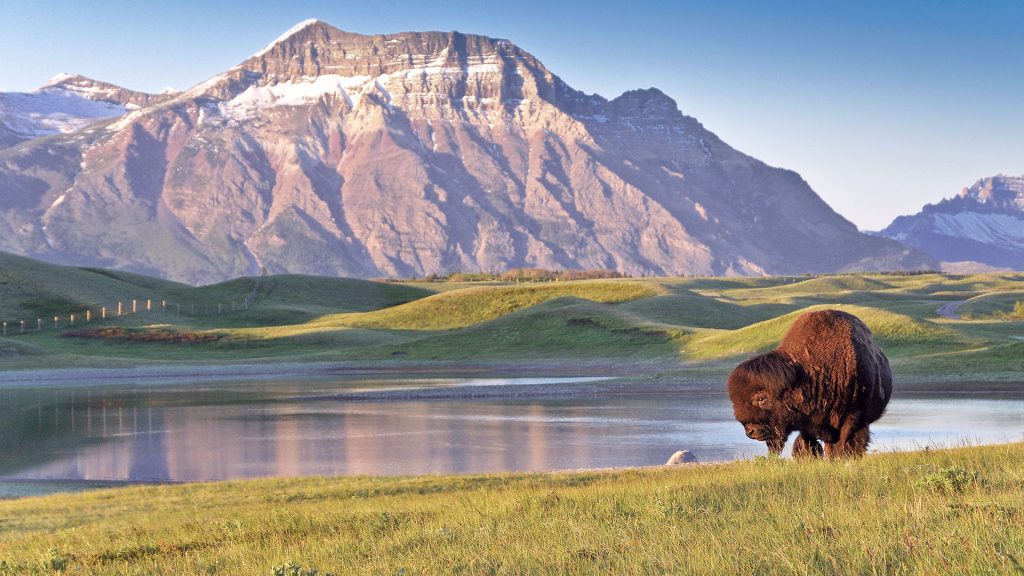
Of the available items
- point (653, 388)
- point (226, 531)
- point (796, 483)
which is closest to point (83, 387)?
point (653, 388)

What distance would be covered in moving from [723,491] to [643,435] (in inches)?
1004

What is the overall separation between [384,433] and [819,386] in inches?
1106

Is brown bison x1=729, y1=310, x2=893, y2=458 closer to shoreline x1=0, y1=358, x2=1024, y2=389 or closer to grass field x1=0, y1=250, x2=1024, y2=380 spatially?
grass field x1=0, y1=250, x2=1024, y2=380

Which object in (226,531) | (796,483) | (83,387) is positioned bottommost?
(83,387)

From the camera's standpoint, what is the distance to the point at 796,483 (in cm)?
1380

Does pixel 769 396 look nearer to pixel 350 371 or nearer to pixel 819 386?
pixel 819 386

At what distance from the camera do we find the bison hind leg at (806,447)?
16.6 m

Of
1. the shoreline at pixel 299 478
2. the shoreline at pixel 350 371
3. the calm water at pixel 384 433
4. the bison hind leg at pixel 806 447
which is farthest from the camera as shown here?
the shoreline at pixel 350 371

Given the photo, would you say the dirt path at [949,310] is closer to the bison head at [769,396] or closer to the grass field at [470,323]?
the grass field at [470,323]

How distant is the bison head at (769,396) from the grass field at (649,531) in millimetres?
504

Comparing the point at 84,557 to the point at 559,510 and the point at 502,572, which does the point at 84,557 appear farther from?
the point at 502,572

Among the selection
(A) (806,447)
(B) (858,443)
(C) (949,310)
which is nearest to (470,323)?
(C) (949,310)

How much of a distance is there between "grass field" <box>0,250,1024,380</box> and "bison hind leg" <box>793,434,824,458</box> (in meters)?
40.5

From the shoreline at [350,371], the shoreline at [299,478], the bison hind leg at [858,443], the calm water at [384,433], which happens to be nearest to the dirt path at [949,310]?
the shoreline at [350,371]
